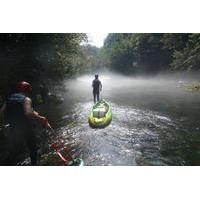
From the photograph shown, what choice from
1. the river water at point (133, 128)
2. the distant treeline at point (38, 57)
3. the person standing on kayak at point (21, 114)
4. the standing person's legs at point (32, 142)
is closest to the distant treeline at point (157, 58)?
the river water at point (133, 128)

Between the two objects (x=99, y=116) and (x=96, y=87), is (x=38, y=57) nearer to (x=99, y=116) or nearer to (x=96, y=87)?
(x=96, y=87)

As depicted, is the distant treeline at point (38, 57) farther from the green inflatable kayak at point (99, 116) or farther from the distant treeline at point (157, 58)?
the green inflatable kayak at point (99, 116)

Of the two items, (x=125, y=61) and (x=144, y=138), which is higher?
(x=125, y=61)

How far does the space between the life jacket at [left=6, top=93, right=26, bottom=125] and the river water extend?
2085 millimetres

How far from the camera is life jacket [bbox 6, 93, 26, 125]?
5.95 meters

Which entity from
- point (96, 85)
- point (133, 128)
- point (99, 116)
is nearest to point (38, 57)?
point (96, 85)

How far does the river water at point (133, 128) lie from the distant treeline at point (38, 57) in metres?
0.97

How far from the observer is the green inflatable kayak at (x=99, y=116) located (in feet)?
30.5

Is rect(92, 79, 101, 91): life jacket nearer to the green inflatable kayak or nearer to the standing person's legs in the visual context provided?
the green inflatable kayak
